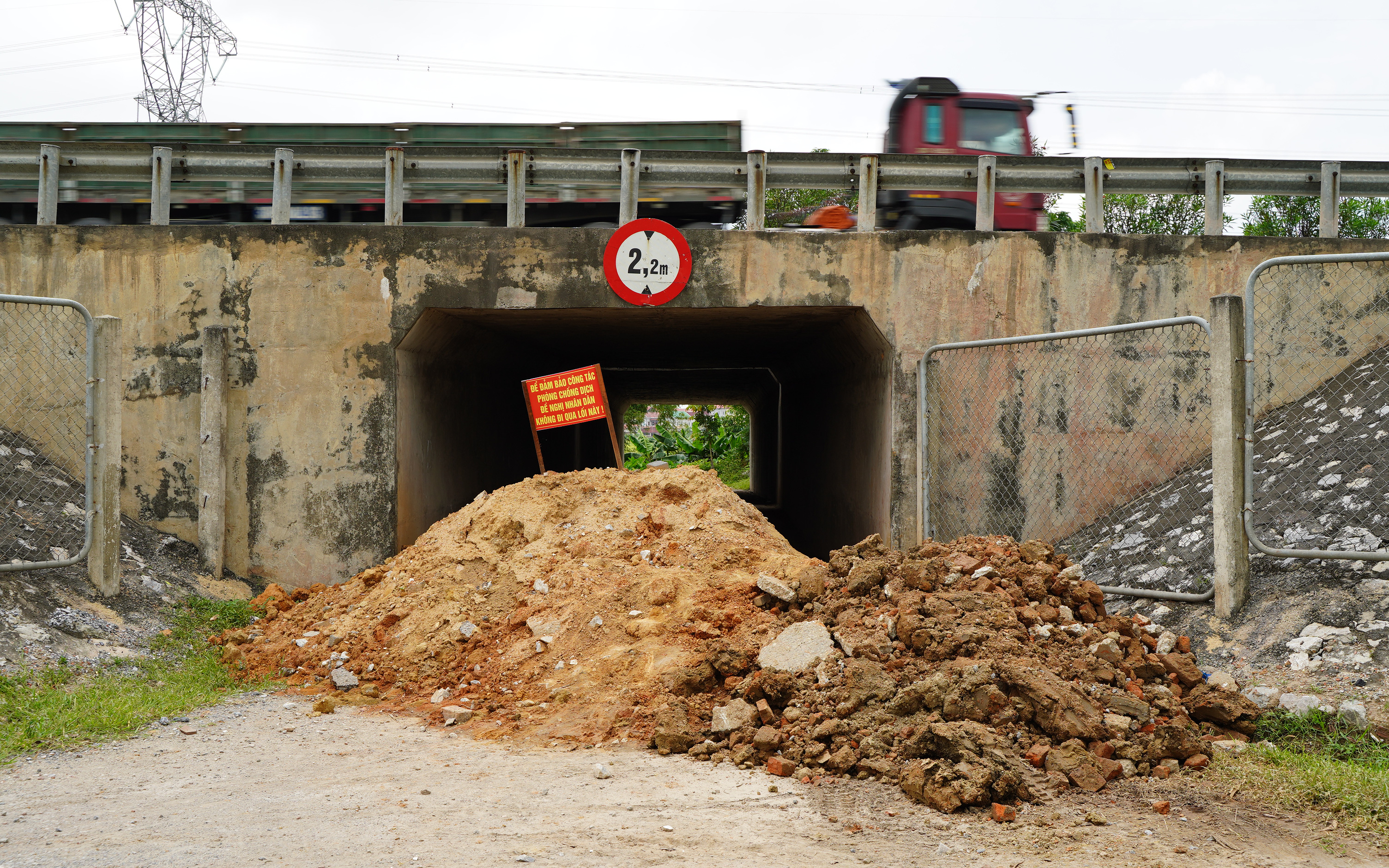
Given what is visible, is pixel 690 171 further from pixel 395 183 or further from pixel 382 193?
pixel 382 193

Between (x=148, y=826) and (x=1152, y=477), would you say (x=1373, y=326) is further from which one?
(x=148, y=826)

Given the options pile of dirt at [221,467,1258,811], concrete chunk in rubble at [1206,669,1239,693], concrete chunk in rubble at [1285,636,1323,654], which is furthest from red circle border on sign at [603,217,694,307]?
concrete chunk in rubble at [1285,636,1323,654]

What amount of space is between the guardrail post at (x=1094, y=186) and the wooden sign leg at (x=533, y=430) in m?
5.51

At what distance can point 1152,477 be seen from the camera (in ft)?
29.0

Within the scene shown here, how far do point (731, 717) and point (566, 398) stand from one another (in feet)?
14.9

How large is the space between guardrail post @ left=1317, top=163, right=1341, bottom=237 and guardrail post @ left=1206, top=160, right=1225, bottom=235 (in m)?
0.96

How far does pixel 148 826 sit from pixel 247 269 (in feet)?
20.0

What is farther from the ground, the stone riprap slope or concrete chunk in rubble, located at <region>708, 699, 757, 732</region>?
the stone riprap slope

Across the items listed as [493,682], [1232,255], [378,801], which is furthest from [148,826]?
[1232,255]

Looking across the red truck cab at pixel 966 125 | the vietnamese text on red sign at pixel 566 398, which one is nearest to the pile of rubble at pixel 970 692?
the vietnamese text on red sign at pixel 566 398

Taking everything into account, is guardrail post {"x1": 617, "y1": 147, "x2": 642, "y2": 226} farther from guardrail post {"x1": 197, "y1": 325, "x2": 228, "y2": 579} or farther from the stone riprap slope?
the stone riprap slope

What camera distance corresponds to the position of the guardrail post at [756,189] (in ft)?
29.8

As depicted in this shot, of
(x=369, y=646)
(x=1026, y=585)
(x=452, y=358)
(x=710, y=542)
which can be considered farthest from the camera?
(x=452, y=358)

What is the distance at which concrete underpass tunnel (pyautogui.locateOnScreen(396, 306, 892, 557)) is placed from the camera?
9.43 metres
